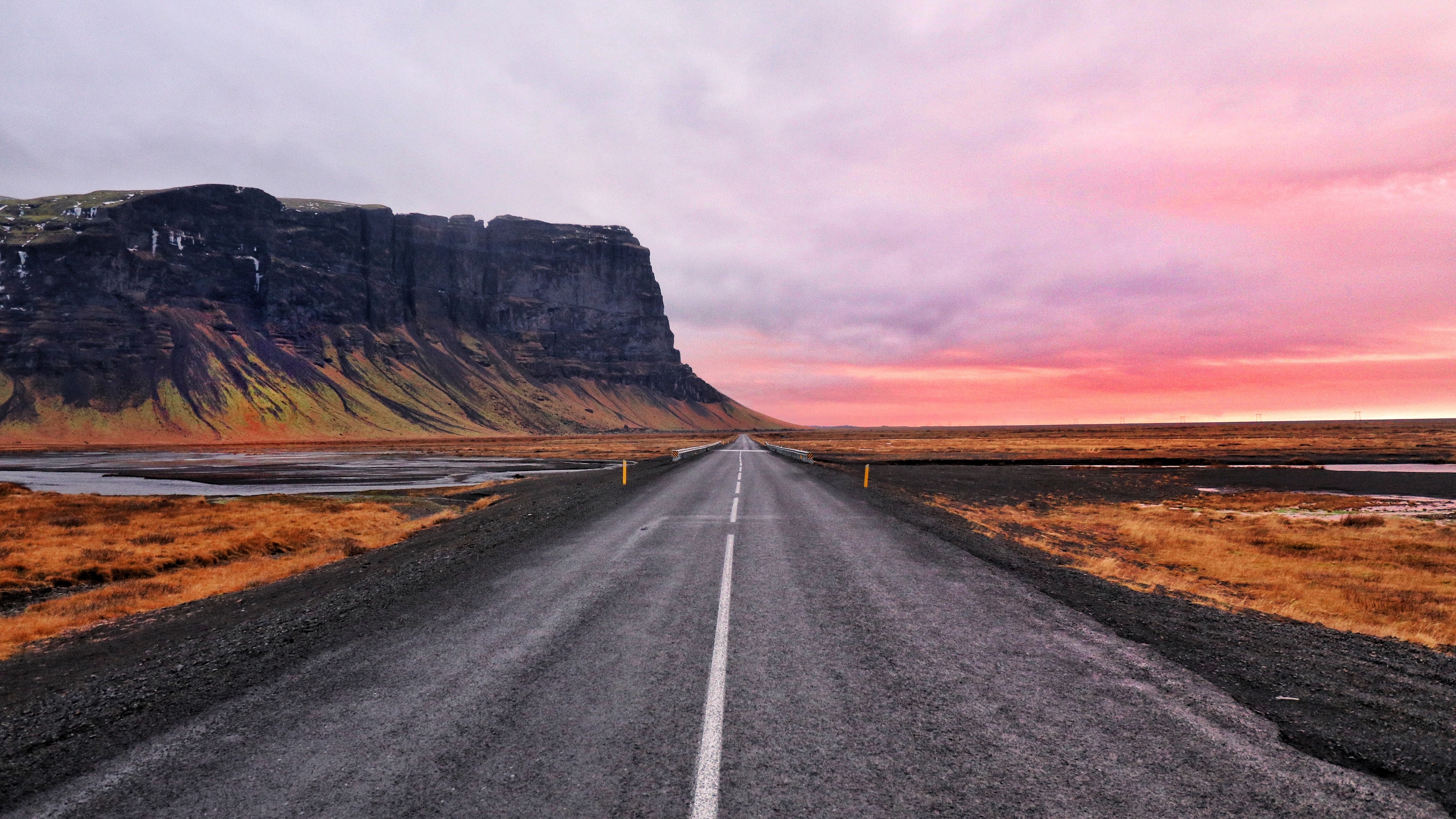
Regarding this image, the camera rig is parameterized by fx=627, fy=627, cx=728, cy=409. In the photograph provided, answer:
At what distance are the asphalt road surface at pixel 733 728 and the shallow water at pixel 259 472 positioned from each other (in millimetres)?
32179

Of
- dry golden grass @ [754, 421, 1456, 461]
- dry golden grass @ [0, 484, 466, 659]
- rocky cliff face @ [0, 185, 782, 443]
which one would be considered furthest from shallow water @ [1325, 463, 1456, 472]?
rocky cliff face @ [0, 185, 782, 443]

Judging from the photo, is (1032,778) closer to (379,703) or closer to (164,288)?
(379,703)

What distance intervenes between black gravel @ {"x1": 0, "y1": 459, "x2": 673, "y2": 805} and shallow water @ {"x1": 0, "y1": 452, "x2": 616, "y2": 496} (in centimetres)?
2440

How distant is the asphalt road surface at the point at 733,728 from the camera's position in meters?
3.72

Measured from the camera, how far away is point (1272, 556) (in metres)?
16.8

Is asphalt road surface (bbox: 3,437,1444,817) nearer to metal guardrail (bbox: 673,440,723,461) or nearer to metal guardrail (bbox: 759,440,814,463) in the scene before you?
metal guardrail (bbox: 759,440,814,463)

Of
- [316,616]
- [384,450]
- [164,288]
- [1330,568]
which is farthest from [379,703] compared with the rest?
[164,288]

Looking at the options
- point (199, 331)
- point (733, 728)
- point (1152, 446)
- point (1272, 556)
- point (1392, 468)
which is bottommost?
point (1272, 556)

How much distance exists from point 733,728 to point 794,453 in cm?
4941

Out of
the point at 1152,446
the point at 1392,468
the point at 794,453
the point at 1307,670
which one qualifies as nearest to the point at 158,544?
the point at 1307,670

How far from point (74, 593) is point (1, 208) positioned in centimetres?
22713

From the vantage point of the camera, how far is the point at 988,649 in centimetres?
635

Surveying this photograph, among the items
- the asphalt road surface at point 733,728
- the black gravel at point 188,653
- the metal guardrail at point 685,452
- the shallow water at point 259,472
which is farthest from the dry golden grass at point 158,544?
the metal guardrail at point 685,452

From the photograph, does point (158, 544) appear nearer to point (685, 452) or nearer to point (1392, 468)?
point (685, 452)
